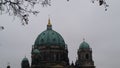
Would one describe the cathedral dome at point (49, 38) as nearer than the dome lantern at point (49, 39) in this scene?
No

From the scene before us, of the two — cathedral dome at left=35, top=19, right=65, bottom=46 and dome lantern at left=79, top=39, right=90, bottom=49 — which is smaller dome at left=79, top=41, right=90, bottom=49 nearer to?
dome lantern at left=79, top=39, right=90, bottom=49

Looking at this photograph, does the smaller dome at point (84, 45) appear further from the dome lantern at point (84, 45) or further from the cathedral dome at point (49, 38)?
the cathedral dome at point (49, 38)

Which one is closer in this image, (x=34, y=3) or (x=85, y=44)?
(x=34, y=3)

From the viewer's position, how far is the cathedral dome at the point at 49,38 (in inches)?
2866

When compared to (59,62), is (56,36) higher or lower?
higher

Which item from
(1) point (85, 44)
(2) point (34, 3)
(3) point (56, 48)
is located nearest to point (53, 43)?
(3) point (56, 48)

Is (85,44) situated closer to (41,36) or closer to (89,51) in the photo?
(89,51)

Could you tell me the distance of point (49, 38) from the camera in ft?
242

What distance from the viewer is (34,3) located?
8492 mm

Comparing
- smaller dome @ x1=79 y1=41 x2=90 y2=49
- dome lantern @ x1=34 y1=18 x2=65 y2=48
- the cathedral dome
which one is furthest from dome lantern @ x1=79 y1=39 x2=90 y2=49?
the cathedral dome

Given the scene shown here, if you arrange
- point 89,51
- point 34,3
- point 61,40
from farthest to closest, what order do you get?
point 61,40 → point 89,51 → point 34,3

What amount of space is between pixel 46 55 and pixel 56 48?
326 cm

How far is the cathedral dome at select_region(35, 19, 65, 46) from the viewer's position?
7280 cm

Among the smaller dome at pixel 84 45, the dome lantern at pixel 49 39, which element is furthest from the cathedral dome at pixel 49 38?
the smaller dome at pixel 84 45
